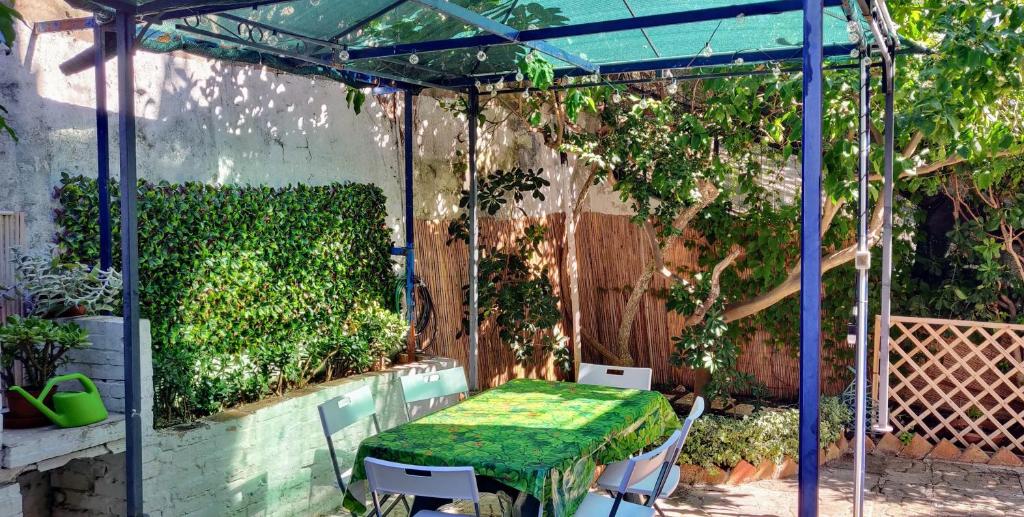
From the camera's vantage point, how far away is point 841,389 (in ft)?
23.7

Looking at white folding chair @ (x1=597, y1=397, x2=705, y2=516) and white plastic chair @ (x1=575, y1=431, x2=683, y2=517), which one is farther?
white folding chair @ (x1=597, y1=397, x2=705, y2=516)

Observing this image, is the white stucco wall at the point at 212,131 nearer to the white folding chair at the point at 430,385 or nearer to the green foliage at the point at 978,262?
the white folding chair at the point at 430,385

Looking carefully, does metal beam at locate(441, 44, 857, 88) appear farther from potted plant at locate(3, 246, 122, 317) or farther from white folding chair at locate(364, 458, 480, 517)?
white folding chair at locate(364, 458, 480, 517)

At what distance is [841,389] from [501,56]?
403 centimetres

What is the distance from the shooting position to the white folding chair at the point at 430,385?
476cm

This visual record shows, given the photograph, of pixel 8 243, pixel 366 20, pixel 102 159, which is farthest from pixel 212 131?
pixel 8 243

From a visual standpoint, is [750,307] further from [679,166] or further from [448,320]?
[448,320]

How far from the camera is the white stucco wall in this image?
392 centimetres

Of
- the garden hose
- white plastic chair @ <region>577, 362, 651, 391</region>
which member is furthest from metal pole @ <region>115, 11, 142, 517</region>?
the garden hose

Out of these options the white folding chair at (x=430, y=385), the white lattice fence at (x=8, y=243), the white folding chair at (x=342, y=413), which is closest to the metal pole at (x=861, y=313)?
the white folding chair at (x=342, y=413)

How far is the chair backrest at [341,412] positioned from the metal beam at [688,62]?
7.50 feet

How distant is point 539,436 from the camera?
12.3 ft

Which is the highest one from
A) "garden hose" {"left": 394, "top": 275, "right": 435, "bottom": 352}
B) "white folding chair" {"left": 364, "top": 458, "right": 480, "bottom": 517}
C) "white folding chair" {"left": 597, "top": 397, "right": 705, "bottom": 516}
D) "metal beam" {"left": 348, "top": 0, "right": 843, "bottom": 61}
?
"metal beam" {"left": 348, "top": 0, "right": 843, "bottom": 61}

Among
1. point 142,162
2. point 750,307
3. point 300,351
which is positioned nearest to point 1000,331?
point 750,307
